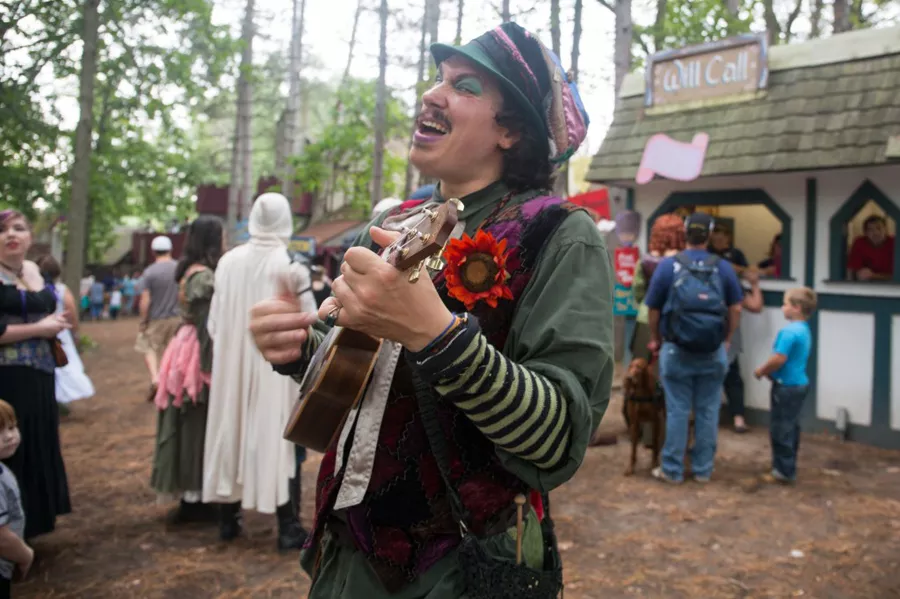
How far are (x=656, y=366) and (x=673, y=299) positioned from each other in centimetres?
119

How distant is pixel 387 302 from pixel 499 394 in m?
0.27

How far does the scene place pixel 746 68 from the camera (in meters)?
8.34

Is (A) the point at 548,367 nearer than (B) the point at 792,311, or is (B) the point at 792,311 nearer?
(A) the point at 548,367

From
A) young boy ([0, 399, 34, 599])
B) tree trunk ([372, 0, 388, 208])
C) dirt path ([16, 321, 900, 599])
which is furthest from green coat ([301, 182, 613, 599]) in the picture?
tree trunk ([372, 0, 388, 208])

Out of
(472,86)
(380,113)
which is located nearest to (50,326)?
(472,86)

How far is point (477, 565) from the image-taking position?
1.51m

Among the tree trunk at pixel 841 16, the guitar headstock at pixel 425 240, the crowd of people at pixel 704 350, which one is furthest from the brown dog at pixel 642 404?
the tree trunk at pixel 841 16

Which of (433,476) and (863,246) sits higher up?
(863,246)

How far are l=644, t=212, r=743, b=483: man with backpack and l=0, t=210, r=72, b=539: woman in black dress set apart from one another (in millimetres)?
4294

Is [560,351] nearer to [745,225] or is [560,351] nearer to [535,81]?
[535,81]

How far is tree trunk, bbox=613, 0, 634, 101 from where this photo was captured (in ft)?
32.3

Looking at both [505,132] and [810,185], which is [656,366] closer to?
[810,185]

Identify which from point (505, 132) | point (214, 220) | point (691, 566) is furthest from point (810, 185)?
point (505, 132)

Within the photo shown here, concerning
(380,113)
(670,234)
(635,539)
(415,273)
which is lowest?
(635,539)
